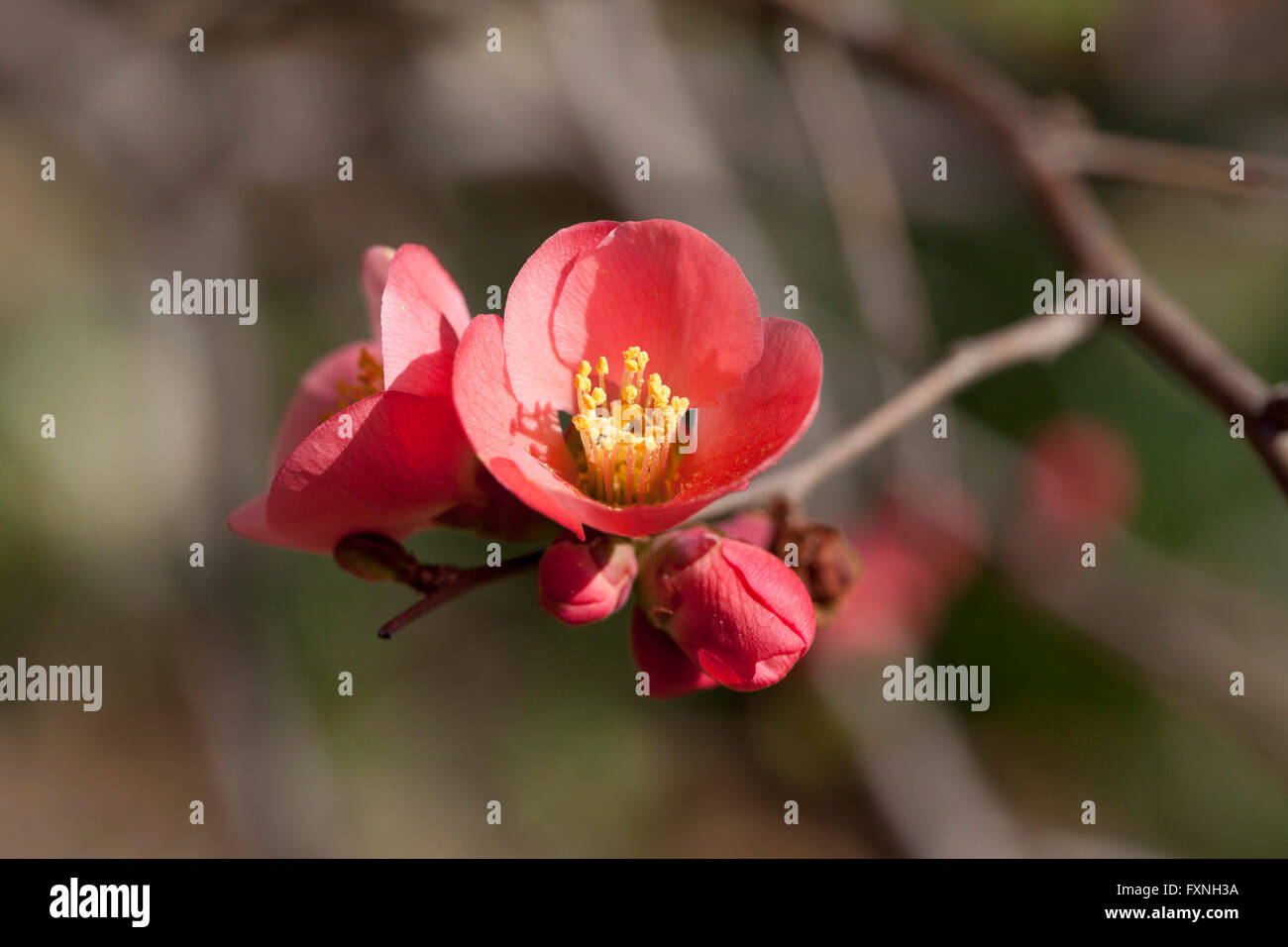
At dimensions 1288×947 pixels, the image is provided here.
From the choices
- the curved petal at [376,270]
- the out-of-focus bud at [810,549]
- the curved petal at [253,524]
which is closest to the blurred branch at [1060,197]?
the out-of-focus bud at [810,549]

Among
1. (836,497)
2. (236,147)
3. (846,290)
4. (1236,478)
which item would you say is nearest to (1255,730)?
(836,497)

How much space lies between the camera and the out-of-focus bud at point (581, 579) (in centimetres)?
94

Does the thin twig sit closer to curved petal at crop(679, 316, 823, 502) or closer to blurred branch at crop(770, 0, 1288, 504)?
curved petal at crop(679, 316, 823, 502)

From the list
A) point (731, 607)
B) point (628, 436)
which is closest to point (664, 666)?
point (731, 607)

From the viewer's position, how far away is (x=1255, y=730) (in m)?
2.18

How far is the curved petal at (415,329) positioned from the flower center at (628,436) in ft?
0.57

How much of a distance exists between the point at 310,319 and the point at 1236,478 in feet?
12.8

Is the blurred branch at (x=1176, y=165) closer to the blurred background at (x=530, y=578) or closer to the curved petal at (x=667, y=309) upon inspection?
the blurred background at (x=530, y=578)

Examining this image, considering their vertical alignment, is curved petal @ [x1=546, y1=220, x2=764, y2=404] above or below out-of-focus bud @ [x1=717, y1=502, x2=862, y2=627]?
above

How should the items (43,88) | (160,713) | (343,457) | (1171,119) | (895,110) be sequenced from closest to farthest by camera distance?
(343,457), (43,88), (895,110), (1171,119), (160,713)

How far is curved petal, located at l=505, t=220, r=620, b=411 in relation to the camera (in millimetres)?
1015

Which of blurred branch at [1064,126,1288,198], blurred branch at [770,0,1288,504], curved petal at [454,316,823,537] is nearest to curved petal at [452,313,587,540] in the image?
curved petal at [454,316,823,537]

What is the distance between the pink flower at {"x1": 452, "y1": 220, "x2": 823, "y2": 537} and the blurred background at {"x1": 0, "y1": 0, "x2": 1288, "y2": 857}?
1122 millimetres

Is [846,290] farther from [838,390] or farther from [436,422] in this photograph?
[436,422]
